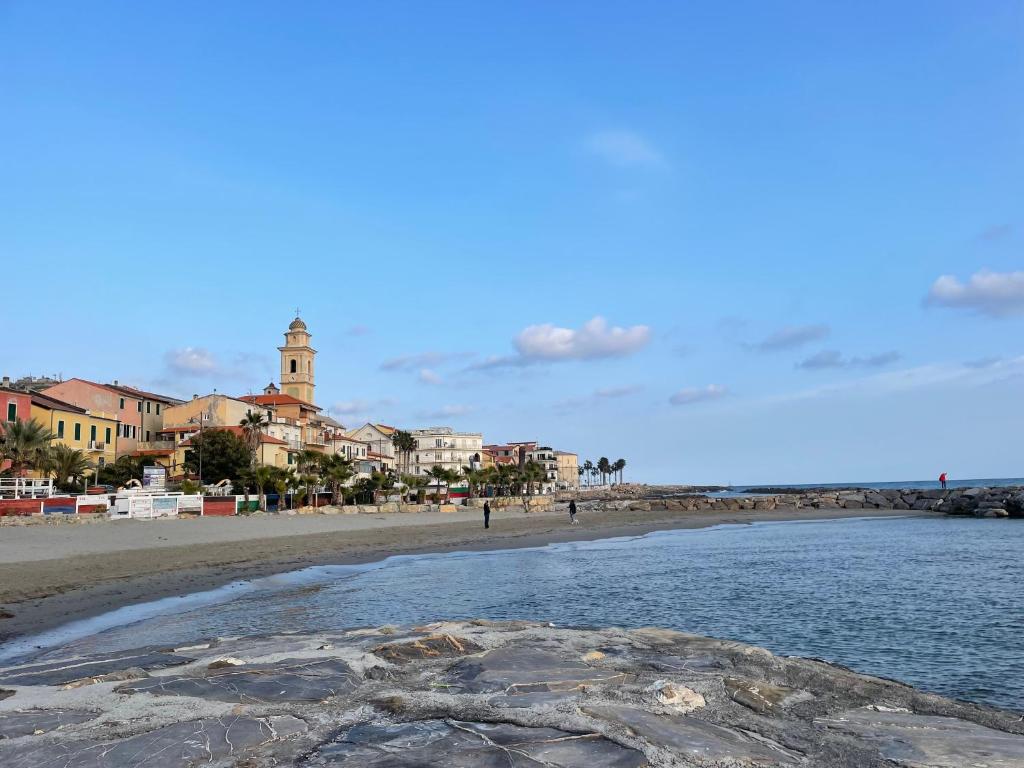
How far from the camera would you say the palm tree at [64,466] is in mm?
60812

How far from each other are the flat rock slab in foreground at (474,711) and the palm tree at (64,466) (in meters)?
56.7

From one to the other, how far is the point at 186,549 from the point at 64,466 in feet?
113

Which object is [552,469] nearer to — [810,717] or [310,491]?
[310,491]

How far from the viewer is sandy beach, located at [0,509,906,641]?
2167cm

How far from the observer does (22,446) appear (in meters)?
58.2

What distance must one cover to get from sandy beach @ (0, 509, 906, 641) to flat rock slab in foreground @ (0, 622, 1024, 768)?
8639 millimetres

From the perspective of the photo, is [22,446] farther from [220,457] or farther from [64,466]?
[220,457]

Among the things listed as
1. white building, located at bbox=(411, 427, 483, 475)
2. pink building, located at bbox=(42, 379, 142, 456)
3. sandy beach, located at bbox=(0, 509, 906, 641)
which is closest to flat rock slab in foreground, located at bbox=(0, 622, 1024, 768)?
sandy beach, located at bbox=(0, 509, 906, 641)

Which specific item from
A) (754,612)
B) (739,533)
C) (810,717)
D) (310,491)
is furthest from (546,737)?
(310,491)

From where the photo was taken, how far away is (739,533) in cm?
5766

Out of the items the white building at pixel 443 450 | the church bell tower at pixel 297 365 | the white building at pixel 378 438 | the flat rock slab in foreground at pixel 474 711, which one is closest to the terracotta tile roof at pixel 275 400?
the church bell tower at pixel 297 365

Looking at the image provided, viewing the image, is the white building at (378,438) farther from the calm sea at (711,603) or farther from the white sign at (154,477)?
the calm sea at (711,603)

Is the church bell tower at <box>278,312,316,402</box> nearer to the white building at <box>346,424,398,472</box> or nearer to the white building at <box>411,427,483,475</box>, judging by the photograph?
the white building at <box>346,424,398,472</box>

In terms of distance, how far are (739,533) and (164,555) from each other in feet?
136
